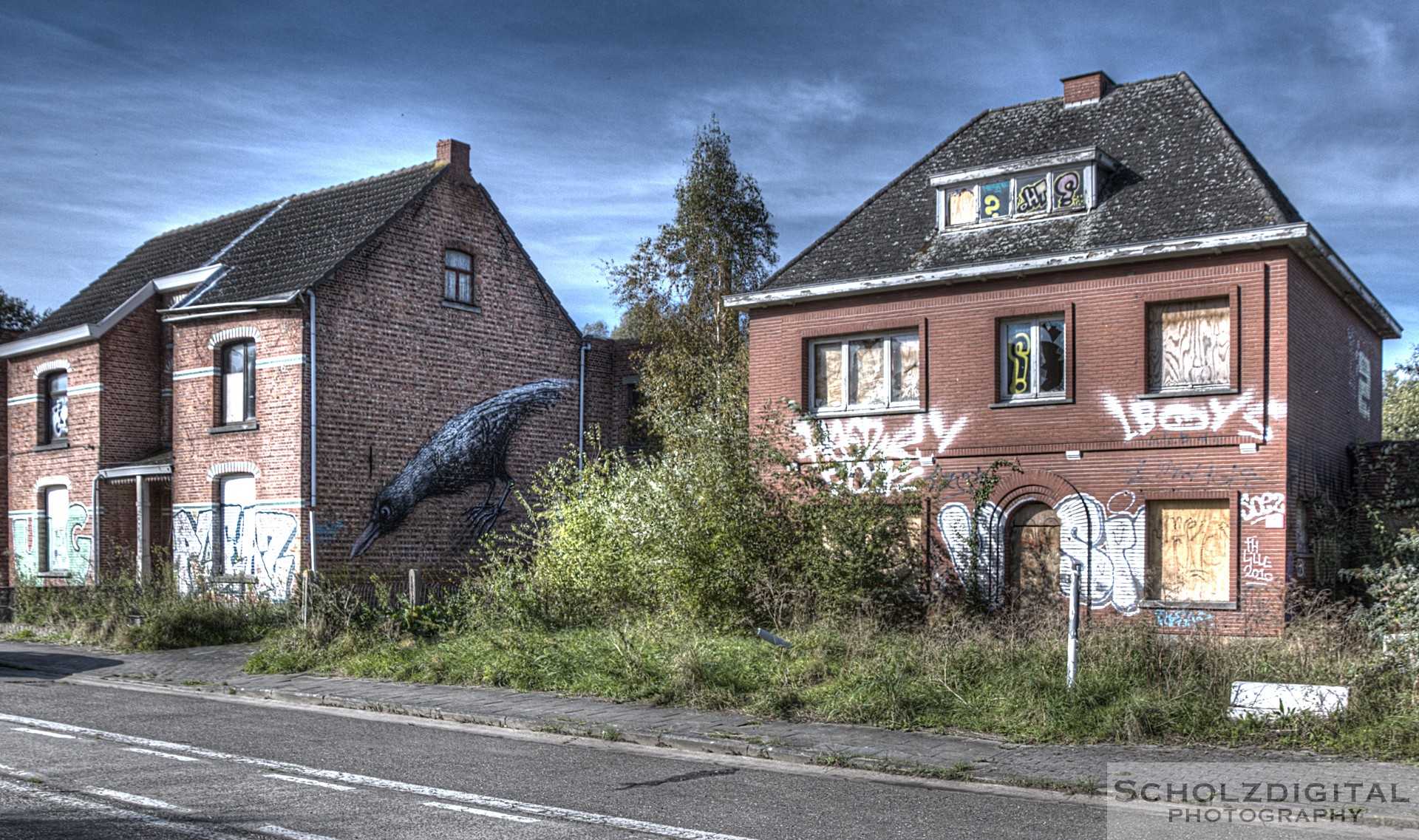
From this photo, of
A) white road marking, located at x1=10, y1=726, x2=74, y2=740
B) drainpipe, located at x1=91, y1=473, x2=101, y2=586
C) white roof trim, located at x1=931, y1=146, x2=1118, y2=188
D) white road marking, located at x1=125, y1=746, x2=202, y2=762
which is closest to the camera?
white road marking, located at x1=125, y1=746, x2=202, y2=762

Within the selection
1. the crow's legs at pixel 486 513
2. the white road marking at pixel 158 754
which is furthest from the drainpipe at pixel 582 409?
the white road marking at pixel 158 754

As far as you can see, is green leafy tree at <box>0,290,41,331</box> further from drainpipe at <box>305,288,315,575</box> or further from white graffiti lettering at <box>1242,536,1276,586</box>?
white graffiti lettering at <box>1242,536,1276,586</box>

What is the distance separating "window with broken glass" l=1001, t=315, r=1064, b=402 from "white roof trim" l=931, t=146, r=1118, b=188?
2.50 m

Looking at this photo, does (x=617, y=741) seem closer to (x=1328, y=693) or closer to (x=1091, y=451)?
(x=1328, y=693)

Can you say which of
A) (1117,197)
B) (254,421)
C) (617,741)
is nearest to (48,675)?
(254,421)

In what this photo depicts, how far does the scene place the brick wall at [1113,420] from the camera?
1673 centimetres

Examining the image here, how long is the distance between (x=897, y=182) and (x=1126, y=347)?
19.6 feet

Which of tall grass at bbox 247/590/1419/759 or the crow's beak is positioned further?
the crow's beak

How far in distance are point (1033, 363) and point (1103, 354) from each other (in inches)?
42.7

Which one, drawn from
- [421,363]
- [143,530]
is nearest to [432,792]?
[421,363]

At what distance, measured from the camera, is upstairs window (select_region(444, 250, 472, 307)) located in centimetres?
2556

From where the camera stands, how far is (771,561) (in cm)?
1606

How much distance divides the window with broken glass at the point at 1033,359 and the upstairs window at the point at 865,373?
141 centimetres

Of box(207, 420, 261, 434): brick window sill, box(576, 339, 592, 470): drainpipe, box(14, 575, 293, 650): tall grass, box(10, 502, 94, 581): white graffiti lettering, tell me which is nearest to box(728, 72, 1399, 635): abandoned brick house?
box(576, 339, 592, 470): drainpipe
